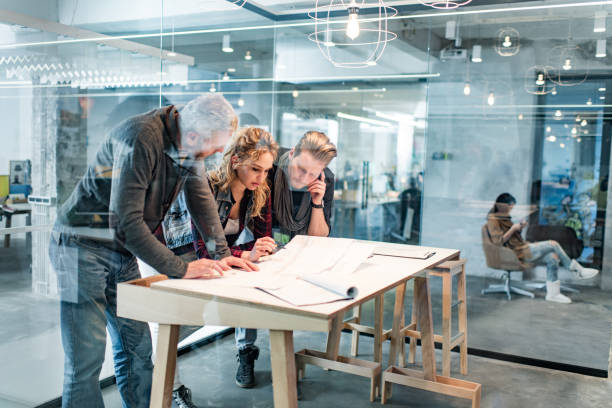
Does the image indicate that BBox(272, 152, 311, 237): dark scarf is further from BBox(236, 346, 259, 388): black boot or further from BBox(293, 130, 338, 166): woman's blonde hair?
BBox(236, 346, 259, 388): black boot

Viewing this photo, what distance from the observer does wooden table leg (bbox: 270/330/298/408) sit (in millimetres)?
1761

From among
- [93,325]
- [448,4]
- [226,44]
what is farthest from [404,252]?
[448,4]

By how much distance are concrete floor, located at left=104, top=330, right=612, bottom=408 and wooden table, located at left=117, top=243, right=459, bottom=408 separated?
0.86 m

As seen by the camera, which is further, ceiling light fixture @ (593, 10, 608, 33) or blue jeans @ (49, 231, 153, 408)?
ceiling light fixture @ (593, 10, 608, 33)

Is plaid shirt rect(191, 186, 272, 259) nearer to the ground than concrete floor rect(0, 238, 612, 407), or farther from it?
farther from it

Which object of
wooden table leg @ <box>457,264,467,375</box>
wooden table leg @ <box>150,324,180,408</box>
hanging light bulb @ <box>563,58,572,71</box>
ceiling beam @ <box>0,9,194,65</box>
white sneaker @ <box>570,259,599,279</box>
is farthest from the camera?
white sneaker @ <box>570,259,599,279</box>

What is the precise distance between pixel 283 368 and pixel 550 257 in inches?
110

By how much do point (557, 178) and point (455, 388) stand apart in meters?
1.86

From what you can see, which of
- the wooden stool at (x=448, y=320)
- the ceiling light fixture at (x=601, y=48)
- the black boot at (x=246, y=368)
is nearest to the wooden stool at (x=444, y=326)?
the wooden stool at (x=448, y=320)

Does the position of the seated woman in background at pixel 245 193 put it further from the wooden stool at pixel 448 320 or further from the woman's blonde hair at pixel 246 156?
the wooden stool at pixel 448 320

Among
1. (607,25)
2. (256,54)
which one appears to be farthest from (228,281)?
(607,25)

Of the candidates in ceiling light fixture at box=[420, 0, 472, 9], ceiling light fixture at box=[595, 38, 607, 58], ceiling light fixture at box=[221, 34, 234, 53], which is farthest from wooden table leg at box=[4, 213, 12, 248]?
ceiling light fixture at box=[595, 38, 607, 58]

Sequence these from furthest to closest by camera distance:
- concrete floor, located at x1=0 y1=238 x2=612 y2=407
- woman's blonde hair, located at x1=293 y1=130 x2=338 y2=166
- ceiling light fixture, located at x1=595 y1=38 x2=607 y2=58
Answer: ceiling light fixture, located at x1=595 y1=38 x2=607 y2=58, woman's blonde hair, located at x1=293 y1=130 x2=338 y2=166, concrete floor, located at x1=0 y1=238 x2=612 y2=407

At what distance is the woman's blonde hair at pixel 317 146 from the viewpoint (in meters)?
3.29
